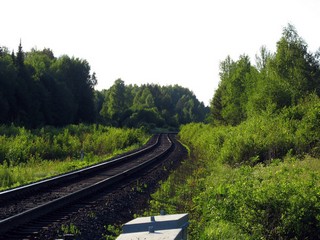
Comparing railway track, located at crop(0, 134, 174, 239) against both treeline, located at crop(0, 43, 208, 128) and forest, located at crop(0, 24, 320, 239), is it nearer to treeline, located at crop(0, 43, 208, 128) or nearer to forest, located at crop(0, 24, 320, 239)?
forest, located at crop(0, 24, 320, 239)

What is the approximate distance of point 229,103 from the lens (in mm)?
50906

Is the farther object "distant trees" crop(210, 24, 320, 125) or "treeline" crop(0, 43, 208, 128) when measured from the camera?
"treeline" crop(0, 43, 208, 128)

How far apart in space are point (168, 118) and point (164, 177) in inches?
4749

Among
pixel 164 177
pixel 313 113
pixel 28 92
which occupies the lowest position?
pixel 164 177

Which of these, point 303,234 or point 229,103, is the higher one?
point 229,103

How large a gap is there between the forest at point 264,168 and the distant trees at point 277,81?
3.0 inches

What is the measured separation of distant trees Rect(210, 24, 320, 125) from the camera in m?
32.6

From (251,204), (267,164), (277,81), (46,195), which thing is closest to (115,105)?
(277,81)

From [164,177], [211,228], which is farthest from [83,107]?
[211,228]

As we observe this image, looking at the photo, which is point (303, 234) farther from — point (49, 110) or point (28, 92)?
point (49, 110)

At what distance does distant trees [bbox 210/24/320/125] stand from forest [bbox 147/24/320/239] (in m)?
0.08

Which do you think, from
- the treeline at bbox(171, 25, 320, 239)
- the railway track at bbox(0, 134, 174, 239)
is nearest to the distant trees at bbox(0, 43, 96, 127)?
the treeline at bbox(171, 25, 320, 239)

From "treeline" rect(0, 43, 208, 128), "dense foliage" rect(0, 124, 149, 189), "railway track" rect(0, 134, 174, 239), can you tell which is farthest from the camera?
"treeline" rect(0, 43, 208, 128)

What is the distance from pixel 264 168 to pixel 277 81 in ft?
61.2
